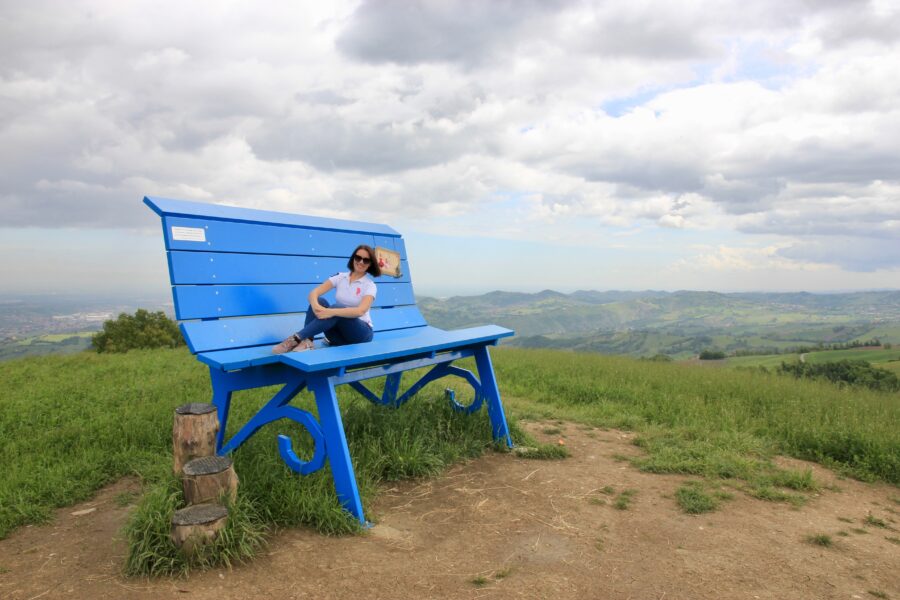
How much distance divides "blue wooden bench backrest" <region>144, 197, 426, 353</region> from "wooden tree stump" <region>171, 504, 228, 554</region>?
1.21 m

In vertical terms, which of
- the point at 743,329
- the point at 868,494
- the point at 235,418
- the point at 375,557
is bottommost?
the point at 743,329

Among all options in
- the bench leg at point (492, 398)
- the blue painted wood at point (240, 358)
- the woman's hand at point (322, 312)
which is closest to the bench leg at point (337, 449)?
the blue painted wood at point (240, 358)

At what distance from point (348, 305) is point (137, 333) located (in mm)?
14328

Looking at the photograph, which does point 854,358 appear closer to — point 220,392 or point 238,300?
point 238,300

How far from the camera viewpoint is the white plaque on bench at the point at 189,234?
3865 mm

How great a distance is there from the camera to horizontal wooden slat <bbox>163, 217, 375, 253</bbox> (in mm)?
3914

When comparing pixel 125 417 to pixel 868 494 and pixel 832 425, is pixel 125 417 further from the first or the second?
pixel 832 425

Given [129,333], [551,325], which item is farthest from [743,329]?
[129,333]

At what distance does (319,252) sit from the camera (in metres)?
5.06

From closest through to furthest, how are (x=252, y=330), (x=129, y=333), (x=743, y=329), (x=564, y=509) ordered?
(x=564, y=509), (x=252, y=330), (x=129, y=333), (x=743, y=329)

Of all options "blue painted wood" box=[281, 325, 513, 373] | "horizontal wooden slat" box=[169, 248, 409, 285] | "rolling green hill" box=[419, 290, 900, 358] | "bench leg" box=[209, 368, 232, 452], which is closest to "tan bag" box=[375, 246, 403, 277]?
"horizontal wooden slat" box=[169, 248, 409, 285]

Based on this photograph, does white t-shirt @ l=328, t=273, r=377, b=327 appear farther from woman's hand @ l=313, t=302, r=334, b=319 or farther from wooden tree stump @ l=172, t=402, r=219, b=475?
wooden tree stump @ l=172, t=402, r=219, b=475

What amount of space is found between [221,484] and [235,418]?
2.66 m

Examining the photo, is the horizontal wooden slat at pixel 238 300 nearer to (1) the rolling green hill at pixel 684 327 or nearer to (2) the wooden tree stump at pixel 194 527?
(2) the wooden tree stump at pixel 194 527
